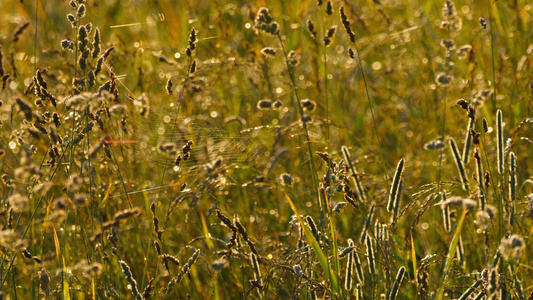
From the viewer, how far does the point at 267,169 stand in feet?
8.05

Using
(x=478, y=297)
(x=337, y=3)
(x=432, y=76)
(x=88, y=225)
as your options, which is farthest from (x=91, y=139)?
(x=432, y=76)

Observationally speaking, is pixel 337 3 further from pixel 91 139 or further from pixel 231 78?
pixel 91 139

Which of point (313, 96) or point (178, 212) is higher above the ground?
point (313, 96)

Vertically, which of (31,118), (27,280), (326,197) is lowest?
(27,280)

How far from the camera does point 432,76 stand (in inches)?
129

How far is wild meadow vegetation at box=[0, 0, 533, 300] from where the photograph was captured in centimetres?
154

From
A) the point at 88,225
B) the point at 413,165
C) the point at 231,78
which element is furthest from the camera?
the point at 231,78

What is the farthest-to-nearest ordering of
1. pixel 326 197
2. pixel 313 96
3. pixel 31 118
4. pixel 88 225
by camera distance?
pixel 313 96
pixel 88 225
pixel 326 197
pixel 31 118

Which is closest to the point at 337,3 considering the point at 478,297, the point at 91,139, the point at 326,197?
the point at 91,139

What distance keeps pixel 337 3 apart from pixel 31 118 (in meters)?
2.26

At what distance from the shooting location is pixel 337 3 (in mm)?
3266

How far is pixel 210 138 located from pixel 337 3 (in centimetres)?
119

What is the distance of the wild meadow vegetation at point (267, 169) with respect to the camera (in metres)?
1.54

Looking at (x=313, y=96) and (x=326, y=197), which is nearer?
(x=326, y=197)
